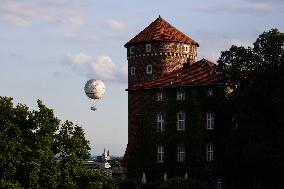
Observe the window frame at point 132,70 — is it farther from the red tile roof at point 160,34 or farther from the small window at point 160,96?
the small window at point 160,96

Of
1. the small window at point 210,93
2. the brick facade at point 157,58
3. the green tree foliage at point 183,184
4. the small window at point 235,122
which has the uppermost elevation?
the brick facade at point 157,58

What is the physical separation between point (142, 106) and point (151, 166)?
5.40 m

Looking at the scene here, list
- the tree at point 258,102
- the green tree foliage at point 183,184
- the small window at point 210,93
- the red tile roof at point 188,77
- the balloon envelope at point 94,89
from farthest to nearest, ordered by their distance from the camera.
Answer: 1. the balloon envelope at point 94,89
2. the red tile roof at point 188,77
3. the small window at point 210,93
4. the green tree foliage at point 183,184
5. the tree at point 258,102

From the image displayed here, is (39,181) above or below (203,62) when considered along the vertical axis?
below

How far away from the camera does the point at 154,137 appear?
6003cm

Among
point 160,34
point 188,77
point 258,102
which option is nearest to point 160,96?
point 188,77

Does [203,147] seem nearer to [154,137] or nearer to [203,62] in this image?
[154,137]

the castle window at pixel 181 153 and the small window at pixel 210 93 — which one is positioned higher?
the small window at pixel 210 93

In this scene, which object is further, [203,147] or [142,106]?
[142,106]

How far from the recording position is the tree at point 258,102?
4725 cm

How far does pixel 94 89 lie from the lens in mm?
70500

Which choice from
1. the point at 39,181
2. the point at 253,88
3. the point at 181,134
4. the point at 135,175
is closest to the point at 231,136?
the point at 253,88

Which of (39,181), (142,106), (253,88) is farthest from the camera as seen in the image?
(142,106)

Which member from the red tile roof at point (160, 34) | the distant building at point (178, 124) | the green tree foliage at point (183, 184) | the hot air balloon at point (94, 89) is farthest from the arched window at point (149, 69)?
the green tree foliage at point (183, 184)
